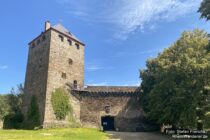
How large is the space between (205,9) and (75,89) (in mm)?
22940

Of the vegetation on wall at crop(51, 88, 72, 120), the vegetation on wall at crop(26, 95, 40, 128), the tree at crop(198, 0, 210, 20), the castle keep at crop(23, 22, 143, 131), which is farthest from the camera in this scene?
the castle keep at crop(23, 22, 143, 131)

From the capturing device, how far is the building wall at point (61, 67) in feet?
107

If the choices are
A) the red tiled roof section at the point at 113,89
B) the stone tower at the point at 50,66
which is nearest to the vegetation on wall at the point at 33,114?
the stone tower at the point at 50,66

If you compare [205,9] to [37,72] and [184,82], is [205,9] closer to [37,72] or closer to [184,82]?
[184,82]

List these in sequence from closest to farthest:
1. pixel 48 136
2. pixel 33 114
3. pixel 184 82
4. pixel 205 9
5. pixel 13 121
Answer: pixel 205 9 → pixel 48 136 → pixel 184 82 → pixel 33 114 → pixel 13 121

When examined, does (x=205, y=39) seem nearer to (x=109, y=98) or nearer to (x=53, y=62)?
(x=109, y=98)

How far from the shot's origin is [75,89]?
1448 inches

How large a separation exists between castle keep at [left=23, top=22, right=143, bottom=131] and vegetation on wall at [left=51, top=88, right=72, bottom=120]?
2.63 ft

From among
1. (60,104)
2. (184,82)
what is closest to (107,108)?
(60,104)

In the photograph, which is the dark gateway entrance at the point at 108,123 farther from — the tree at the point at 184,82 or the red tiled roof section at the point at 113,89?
the tree at the point at 184,82

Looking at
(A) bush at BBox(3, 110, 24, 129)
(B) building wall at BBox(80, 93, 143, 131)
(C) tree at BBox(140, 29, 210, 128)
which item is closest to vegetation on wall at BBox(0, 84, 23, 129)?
(A) bush at BBox(3, 110, 24, 129)

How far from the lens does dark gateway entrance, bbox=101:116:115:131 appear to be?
Result: 36.8 meters

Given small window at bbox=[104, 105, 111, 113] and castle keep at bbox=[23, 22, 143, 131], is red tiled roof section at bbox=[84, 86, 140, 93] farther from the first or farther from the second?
small window at bbox=[104, 105, 111, 113]

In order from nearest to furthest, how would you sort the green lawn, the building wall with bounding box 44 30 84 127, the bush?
the green lawn → the building wall with bounding box 44 30 84 127 → the bush
